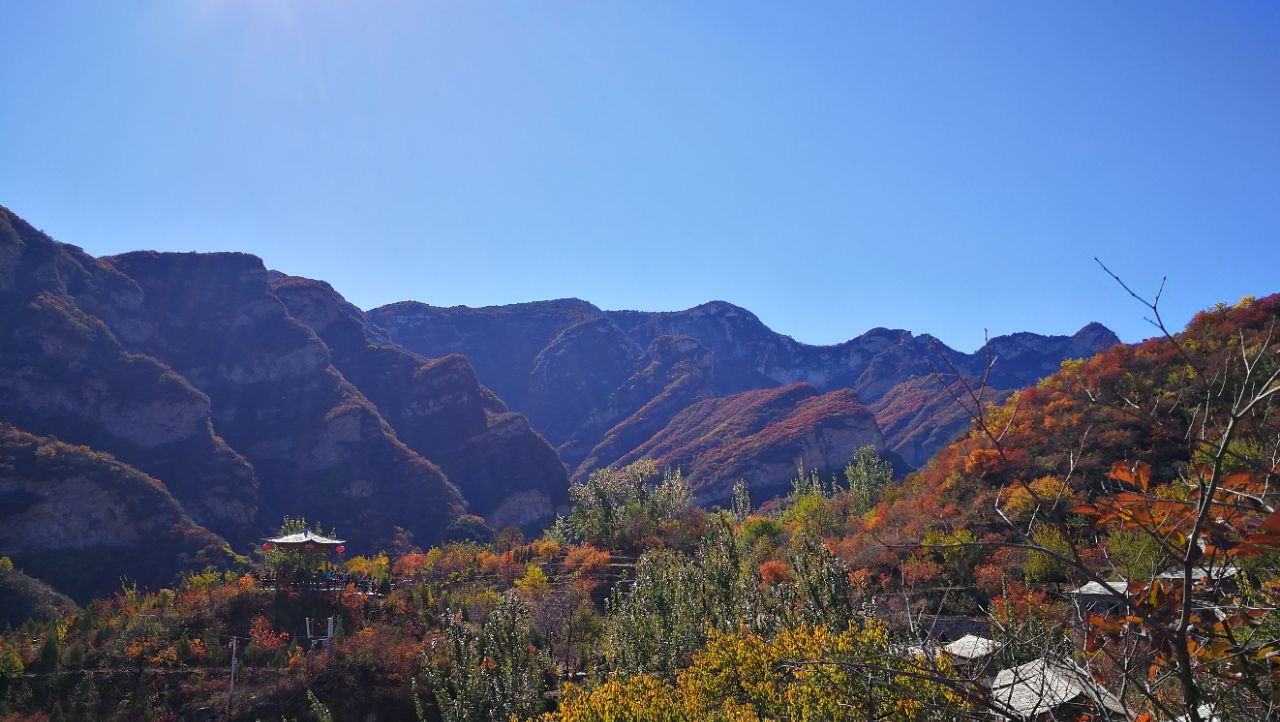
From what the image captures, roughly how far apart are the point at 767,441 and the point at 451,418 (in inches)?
1981

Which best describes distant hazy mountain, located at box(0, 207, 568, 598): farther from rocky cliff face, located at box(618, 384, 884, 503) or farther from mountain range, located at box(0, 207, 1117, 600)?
rocky cliff face, located at box(618, 384, 884, 503)

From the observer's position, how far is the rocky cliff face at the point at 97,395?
70500mm

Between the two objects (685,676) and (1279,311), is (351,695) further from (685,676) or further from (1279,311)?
(1279,311)

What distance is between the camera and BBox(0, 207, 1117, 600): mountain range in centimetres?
5569

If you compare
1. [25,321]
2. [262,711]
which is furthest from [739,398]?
[262,711]

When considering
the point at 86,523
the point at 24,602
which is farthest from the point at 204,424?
the point at 24,602

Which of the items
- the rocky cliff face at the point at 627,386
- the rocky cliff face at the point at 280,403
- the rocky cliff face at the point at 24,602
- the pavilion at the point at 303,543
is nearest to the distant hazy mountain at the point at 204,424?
the rocky cliff face at the point at 280,403

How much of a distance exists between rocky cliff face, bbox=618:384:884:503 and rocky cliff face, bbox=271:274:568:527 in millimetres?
20650

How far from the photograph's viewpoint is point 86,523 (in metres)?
54.0

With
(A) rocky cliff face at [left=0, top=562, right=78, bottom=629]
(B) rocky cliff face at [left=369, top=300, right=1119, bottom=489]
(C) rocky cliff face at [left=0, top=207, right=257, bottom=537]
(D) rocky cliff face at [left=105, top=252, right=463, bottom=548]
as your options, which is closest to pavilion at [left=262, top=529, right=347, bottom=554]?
(A) rocky cliff face at [left=0, top=562, right=78, bottom=629]

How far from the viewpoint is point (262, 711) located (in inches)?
573

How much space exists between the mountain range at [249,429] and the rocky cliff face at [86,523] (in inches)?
5.6

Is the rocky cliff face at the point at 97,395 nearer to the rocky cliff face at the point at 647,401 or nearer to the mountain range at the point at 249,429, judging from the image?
the mountain range at the point at 249,429

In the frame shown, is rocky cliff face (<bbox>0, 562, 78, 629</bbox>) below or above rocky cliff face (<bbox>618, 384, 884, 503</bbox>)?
below
